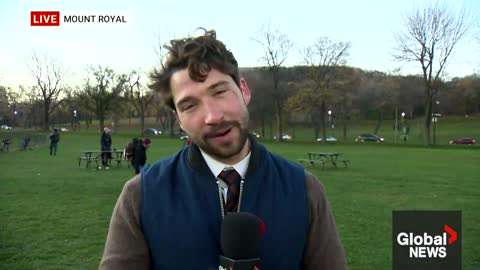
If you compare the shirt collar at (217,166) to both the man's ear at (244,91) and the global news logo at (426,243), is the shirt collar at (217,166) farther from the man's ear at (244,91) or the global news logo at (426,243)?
the global news logo at (426,243)

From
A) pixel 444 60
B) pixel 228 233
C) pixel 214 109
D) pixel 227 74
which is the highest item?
pixel 444 60

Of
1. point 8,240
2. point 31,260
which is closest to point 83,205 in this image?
point 8,240

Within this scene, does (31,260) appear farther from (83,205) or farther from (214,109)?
(214,109)

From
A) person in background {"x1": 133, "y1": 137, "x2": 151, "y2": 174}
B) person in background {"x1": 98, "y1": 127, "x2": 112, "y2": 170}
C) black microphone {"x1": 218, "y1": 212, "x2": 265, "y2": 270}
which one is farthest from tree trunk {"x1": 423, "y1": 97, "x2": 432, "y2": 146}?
black microphone {"x1": 218, "y1": 212, "x2": 265, "y2": 270}

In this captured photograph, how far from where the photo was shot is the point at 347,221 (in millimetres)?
9734

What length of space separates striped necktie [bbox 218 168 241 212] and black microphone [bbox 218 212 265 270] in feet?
→ 0.68

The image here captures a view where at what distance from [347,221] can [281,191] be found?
8.37 meters

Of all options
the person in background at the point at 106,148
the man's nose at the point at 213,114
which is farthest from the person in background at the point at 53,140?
the man's nose at the point at 213,114

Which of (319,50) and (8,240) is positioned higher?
(319,50)

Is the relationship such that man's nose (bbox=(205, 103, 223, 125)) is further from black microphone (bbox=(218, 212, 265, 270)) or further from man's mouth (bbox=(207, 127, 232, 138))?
black microphone (bbox=(218, 212, 265, 270))
